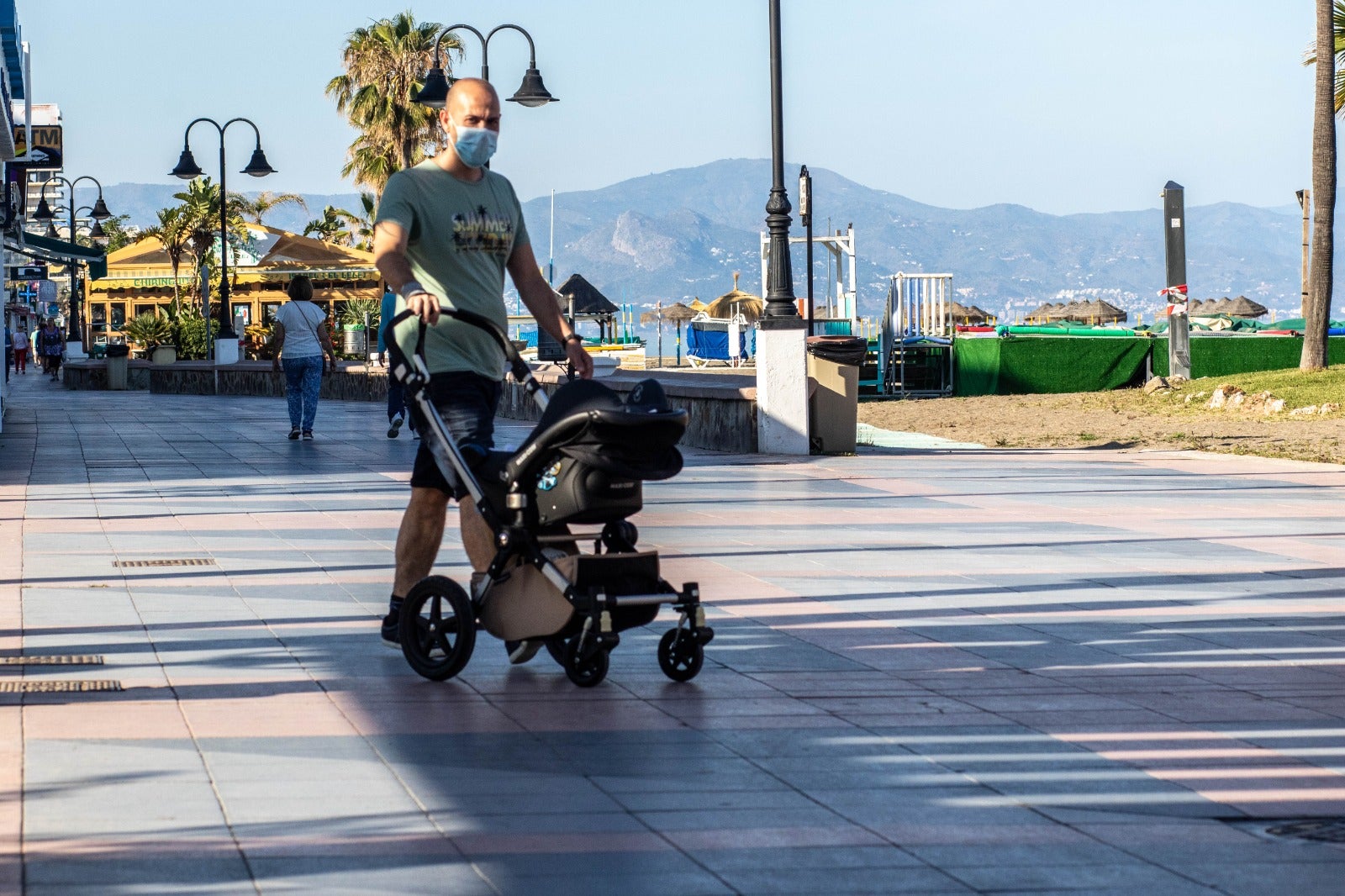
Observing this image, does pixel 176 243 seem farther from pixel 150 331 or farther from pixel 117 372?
pixel 117 372

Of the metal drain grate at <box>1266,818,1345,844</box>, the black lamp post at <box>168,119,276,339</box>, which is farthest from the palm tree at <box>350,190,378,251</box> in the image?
the metal drain grate at <box>1266,818,1345,844</box>

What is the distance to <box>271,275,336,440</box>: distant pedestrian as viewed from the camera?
17.8m

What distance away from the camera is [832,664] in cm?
588

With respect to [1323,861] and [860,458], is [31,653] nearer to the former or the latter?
[1323,861]

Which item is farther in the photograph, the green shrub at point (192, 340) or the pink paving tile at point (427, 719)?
the green shrub at point (192, 340)

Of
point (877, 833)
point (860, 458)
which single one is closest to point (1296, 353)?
point (860, 458)

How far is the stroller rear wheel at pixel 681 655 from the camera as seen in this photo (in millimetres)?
5508

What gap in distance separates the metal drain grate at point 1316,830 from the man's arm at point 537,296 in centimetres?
276

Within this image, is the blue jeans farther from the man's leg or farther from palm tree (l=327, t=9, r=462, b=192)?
palm tree (l=327, t=9, r=462, b=192)

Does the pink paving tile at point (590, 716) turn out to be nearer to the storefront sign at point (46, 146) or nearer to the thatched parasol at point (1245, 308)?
the storefront sign at point (46, 146)

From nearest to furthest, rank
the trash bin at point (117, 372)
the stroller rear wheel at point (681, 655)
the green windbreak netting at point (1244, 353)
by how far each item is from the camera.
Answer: the stroller rear wheel at point (681, 655)
the green windbreak netting at point (1244, 353)
the trash bin at point (117, 372)

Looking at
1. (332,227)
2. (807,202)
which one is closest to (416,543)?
(807,202)

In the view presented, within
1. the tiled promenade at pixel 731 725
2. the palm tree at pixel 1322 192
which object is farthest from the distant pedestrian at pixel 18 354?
the tiled promenade at pixel 731 725

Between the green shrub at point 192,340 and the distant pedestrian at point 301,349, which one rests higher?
the green shrub at point 192,340
